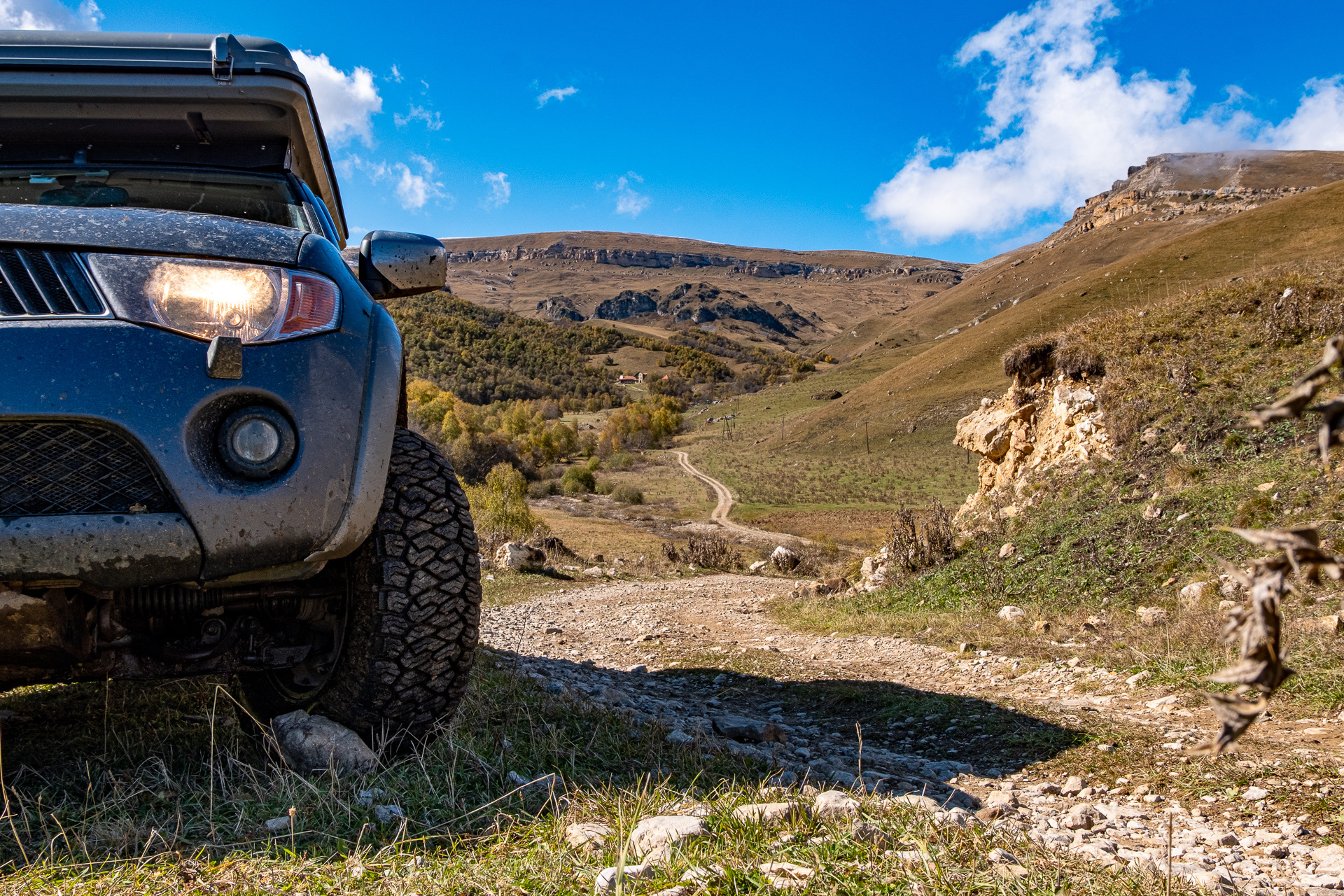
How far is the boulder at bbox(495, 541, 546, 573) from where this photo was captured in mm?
17438

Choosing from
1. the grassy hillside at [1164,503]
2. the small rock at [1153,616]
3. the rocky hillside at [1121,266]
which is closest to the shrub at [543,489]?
the rocky hillside at [1121,266]

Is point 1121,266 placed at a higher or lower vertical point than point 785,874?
higher

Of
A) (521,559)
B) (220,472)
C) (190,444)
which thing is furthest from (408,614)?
(521,559)

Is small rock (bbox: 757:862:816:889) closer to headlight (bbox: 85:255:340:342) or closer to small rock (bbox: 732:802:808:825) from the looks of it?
small rock (bbox: 732:802:808:825)

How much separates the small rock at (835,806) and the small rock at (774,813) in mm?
50

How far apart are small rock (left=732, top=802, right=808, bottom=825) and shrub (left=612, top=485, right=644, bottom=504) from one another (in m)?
49.9

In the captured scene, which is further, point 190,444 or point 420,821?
point 420,821

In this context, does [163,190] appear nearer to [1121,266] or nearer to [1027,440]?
[1027,440]

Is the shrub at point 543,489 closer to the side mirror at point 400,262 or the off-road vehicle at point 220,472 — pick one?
the side mirror at point 400,262

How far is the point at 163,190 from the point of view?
11.8 feet

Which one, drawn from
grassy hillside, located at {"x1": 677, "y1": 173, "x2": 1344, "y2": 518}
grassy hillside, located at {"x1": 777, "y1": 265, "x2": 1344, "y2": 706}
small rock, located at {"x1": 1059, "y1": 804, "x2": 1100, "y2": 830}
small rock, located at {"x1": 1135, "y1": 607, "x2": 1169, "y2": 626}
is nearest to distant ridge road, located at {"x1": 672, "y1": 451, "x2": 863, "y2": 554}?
grassy hillside, located at {"x1": 677, "y1": 173, "x2": 1344, "y2": 518}

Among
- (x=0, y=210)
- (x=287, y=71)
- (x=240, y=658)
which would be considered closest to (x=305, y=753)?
(x=240, y=658)

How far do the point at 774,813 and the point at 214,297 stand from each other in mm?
2213

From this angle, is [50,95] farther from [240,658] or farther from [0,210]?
[240,658]
